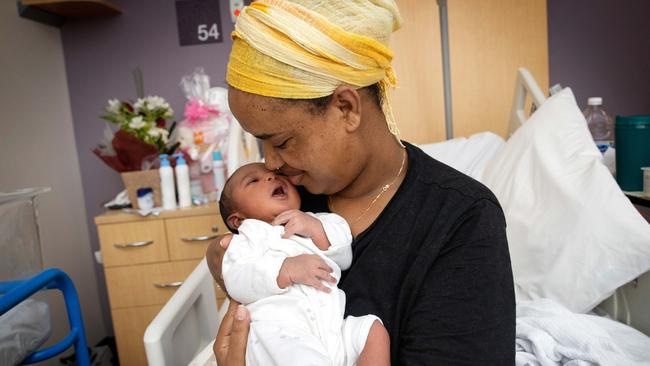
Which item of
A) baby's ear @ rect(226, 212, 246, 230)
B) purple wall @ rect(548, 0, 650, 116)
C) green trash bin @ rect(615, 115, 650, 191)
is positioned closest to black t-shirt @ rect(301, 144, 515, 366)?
baby's ear @ rect(226, 212, 246, 230)

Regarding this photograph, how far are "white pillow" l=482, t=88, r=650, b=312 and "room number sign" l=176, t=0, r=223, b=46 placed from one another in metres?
2.28

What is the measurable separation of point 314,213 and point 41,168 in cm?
249

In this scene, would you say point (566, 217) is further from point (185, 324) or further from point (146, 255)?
point (146, 255)

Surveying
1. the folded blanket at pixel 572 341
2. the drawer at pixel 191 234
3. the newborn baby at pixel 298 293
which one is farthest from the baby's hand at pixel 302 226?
the drawer at pixel 191 234

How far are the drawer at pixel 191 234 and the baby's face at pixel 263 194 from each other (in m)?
1.52

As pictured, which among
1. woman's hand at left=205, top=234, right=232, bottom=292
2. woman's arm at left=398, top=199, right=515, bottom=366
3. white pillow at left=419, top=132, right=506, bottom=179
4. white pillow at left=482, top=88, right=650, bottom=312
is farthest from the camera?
white pillow at left=419, top=132, right=506, bottom=179

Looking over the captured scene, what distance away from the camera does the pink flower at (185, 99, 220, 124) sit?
2818 mm

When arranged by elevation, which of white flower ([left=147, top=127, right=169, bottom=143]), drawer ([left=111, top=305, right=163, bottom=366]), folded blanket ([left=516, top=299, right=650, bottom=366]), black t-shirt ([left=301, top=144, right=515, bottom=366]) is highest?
white flower ([left=147, top=127, right=169, bottom=143])

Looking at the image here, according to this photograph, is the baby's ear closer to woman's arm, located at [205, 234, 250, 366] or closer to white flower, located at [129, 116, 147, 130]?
woman's arm, located at [205, 234, 250, 366]

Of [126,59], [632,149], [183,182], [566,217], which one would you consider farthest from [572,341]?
[126,59]

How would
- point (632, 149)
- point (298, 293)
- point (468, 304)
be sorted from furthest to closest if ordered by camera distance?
point (632, 149), point (298, 293), point (468, 304)

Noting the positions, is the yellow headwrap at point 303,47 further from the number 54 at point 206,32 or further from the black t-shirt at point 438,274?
Result: the number 54 at point 206,32

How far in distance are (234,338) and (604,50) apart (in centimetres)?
349

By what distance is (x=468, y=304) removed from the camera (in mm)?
859
